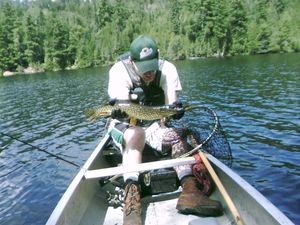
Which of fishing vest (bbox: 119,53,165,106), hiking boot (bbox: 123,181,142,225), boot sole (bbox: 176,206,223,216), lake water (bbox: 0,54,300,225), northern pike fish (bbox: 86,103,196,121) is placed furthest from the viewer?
lake water (bbox: 0,54,300,225)

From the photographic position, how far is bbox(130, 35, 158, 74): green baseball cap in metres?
6.64

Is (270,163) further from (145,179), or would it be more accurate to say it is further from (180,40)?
(180,40)

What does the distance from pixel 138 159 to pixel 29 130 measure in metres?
15.1

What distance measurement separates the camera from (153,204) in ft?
21.5

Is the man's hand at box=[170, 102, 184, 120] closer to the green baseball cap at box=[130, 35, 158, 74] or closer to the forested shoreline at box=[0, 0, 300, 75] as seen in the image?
the green baseball cap at box=[130, 35, 158, 74]

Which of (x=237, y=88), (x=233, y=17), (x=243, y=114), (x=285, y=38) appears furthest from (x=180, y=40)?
(x=243, y=114)

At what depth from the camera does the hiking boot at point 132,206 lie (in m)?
5.62

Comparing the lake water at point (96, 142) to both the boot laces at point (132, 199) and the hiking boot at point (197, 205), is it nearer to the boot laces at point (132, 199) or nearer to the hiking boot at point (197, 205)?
the hiking boot at point (197, 205)

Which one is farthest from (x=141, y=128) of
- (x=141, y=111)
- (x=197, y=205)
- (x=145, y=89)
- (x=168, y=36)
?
(x=168, y=36)

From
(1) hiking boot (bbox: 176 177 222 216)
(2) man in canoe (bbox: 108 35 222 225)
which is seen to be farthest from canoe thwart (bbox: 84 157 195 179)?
(1) hiking boot (bbox: 176 177 222 216)

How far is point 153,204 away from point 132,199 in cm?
70

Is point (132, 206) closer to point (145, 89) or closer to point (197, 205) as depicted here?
point (197, 205)

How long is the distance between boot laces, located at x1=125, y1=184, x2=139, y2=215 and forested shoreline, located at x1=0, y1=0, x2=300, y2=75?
83.6 m

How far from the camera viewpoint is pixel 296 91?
Result: 84.4ft
